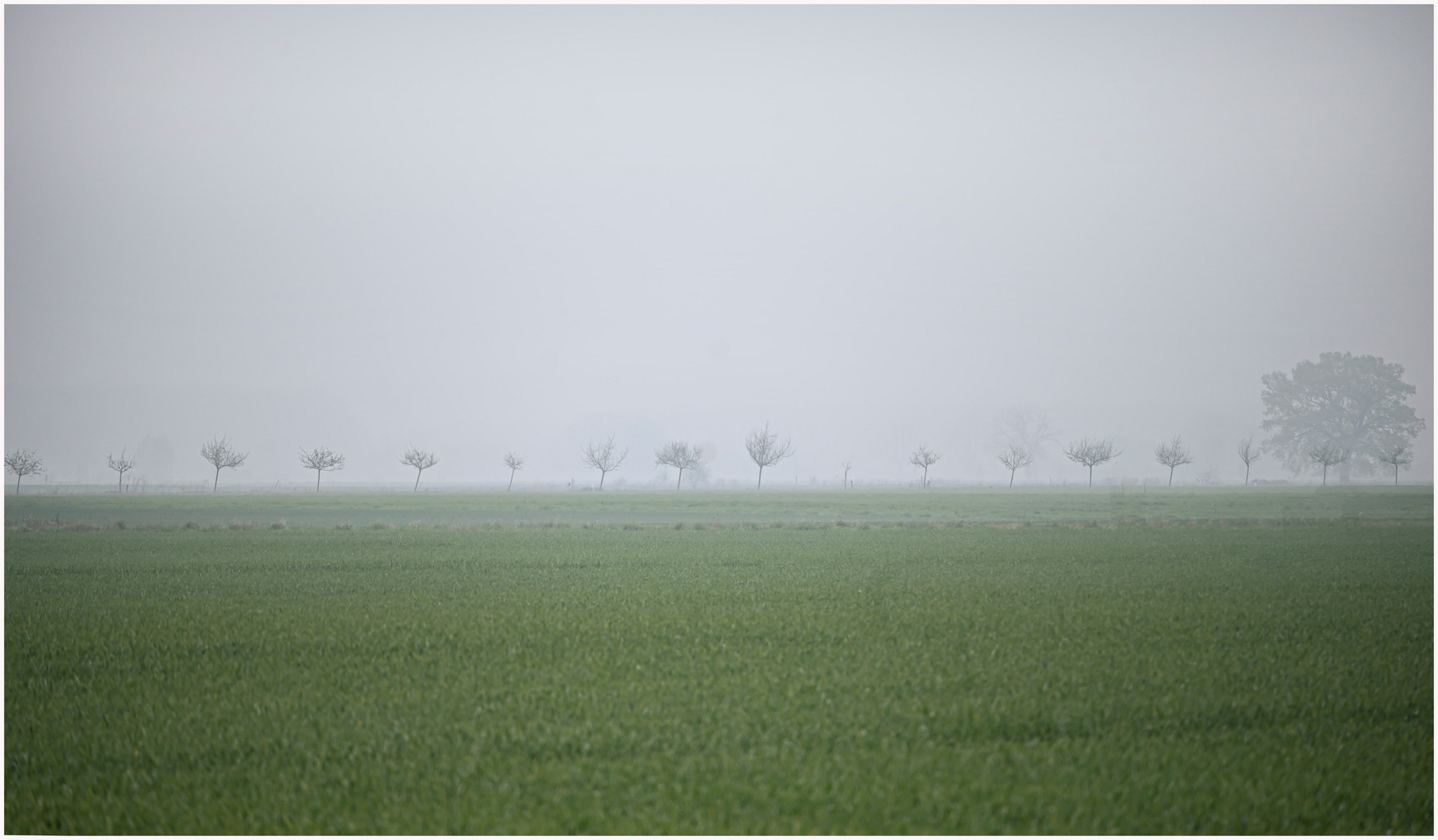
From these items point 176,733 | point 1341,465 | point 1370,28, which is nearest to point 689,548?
point 176,733

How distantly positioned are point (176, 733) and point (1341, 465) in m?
156

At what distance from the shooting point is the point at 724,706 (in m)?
7.50

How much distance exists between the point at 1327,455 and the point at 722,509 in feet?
276

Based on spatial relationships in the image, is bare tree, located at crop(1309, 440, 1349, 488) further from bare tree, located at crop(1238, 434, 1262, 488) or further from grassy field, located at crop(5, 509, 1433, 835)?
grassy field, located at crop(5, 509, 1433, 835)

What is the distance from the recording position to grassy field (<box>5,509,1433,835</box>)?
553 cm

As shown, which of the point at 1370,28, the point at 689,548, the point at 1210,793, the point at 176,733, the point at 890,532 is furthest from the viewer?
the point at 1370,28

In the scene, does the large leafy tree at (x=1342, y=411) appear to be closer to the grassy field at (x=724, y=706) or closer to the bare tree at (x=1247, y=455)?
the bare tree at (x=1247, y=455)

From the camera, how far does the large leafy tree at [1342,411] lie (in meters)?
125

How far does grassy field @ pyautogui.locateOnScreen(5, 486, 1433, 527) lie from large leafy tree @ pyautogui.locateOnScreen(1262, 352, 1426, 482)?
77039 mm

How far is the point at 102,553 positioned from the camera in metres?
22.5

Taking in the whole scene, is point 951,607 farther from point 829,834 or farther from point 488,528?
point 488,528

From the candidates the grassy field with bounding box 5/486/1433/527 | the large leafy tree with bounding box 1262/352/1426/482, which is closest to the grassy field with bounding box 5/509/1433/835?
the grassy field with bounding box 5/486/1433/527

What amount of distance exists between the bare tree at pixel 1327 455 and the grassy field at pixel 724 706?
94.7m

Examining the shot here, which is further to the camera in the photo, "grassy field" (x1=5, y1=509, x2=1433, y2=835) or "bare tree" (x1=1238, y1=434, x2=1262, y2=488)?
"bare tree" (x1=1238, y1=434, x2=1262, y2=488)
